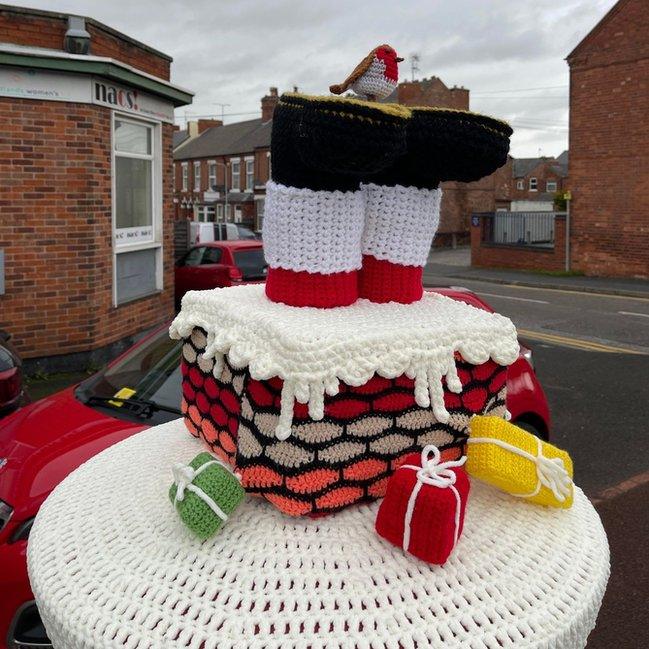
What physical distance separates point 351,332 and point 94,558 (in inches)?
25.9

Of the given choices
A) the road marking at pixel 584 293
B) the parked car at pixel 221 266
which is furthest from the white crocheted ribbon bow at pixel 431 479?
the road marking at pixel 584 293

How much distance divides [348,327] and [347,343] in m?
0.08

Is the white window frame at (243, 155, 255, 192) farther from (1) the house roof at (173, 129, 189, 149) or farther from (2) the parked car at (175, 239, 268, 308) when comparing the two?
(2) the parked car at (175, 239, 268, 308)

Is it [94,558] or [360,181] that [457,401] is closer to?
[360,181]

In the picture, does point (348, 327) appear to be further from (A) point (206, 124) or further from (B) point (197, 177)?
(A) point (206, 124)

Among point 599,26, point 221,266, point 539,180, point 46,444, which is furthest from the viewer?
point 539,180

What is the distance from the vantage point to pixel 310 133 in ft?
4.10

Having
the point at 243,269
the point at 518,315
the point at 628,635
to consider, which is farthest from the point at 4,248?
the point at 518,315

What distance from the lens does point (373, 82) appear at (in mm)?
1517

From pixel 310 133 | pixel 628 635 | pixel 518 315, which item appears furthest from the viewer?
pixel 518 315

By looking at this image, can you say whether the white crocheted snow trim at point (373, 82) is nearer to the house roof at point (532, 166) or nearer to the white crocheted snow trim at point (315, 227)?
the white crocheted snow trim at point (315, 227)

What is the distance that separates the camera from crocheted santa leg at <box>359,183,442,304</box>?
1.52m

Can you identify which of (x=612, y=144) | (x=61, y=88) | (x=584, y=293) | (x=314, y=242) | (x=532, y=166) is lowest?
(x=584, y=293)

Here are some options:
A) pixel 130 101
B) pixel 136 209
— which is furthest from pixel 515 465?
pixel 136 209
